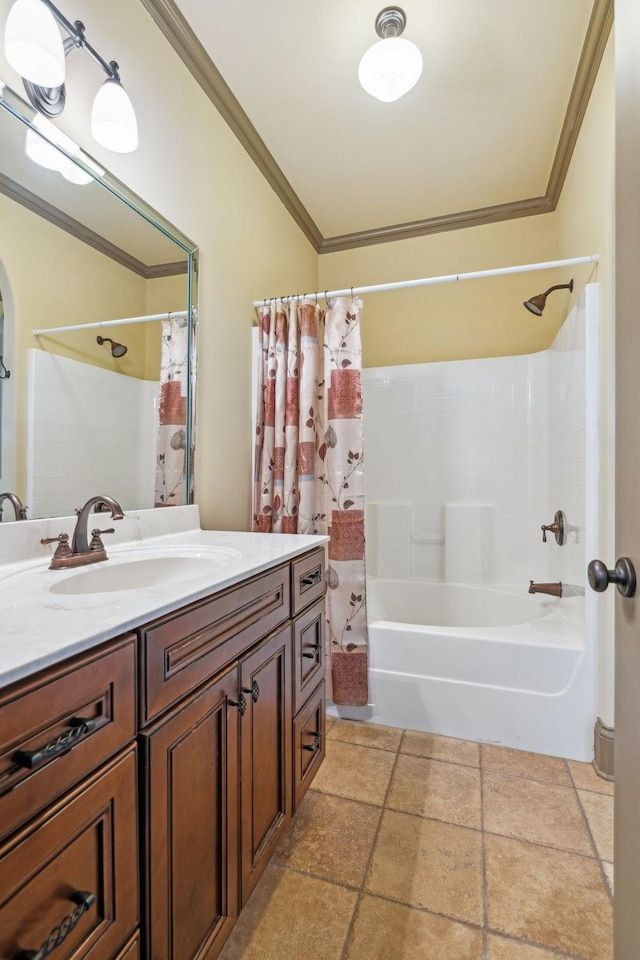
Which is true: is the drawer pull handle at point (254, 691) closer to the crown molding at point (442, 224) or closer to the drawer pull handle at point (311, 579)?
the drawer pull handle at point (311, 579)

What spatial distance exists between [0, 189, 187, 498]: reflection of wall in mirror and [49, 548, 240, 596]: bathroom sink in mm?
281

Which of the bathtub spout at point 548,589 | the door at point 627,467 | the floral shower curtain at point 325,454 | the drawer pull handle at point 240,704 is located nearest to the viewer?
the door at point 627,467

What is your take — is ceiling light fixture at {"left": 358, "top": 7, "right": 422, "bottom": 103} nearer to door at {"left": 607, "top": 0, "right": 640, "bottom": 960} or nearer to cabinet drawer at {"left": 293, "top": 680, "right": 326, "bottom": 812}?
door at {"left": 607, "top": 0, "right": 640, "bottom": 960}

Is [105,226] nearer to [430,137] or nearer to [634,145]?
[634,145]

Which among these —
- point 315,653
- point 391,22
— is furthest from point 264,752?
point 391,22

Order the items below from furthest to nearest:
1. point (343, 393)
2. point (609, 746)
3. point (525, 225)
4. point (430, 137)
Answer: point (525, 225) < point (430, 137) < point (343, 393) < point (609, 746)

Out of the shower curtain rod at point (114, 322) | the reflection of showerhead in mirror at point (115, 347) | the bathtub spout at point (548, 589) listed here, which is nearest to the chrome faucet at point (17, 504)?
the shower curtain rod at point (114, 322)

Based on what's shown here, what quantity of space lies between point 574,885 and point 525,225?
3000mm

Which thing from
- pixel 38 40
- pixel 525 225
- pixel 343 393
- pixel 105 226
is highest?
pixel 525 225

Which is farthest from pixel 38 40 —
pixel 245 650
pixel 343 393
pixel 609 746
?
pixel 609 746

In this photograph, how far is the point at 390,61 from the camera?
5.03ft

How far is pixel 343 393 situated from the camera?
194 centimetres

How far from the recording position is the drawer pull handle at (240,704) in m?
0.96

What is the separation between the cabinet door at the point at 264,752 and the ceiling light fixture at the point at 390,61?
6.16 ft
